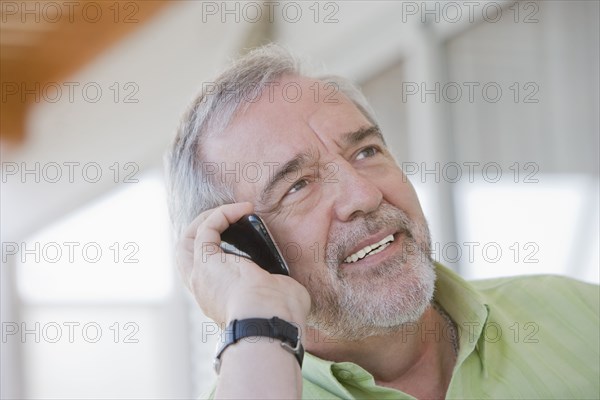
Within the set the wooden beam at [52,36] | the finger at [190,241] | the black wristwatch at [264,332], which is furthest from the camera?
the wooden beam at [52,36]

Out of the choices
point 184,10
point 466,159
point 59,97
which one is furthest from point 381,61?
point 59,97

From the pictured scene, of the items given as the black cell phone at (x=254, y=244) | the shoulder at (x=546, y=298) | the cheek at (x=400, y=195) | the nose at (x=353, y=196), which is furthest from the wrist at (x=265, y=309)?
the shoulder at (x=546, y=298)

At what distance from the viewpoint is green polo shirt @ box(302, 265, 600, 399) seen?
1.60 m

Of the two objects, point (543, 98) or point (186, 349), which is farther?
point (186, 349)

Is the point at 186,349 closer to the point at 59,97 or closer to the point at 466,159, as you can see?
the point at 59,97

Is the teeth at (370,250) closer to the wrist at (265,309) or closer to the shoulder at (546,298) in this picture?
the wrist at (265,309)

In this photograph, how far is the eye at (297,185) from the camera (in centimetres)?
174

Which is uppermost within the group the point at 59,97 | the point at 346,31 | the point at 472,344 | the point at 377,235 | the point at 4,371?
the point at 346,31

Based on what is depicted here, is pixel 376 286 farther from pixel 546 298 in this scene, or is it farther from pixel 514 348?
pixel 546 298

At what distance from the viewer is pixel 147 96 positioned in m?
4.38

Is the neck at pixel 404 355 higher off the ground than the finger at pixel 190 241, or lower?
lower

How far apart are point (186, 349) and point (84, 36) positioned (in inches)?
96.6

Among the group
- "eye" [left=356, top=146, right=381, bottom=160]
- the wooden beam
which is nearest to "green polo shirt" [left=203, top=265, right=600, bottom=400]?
"eye" [left=356, top=146, right=381, bottom=160]

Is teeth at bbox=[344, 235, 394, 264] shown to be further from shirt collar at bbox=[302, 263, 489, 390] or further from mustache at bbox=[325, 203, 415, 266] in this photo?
shirt collar at bbox=[302, 263, 489, 390]
